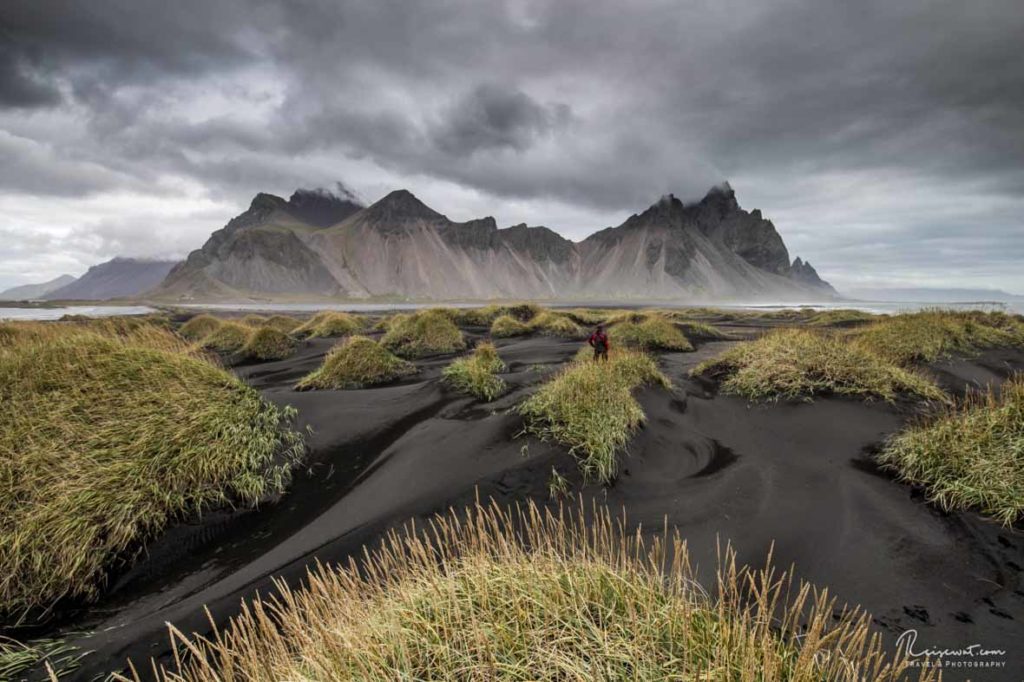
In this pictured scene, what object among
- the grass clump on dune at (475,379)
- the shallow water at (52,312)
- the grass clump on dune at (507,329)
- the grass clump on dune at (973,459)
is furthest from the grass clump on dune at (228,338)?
the shallow water at (52,312)

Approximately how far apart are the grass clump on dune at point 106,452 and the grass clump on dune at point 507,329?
2255 centimetres

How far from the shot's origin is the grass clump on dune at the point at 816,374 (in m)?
11.4

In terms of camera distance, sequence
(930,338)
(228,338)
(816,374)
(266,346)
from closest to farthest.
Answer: (816,374), (930,338), (266,346), (228,338)

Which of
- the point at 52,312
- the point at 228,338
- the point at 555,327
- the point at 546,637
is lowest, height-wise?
the point at 546,637

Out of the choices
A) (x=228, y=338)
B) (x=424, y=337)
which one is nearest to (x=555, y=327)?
(x=424, y=337)

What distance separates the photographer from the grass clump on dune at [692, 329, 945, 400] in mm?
11430

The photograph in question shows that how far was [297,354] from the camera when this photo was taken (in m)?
23.2

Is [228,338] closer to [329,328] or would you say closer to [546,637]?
[329,328]

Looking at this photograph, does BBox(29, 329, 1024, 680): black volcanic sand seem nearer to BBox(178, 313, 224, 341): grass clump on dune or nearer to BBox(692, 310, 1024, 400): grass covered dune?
BBox(692, 310, 1024, 400): grass covered dune

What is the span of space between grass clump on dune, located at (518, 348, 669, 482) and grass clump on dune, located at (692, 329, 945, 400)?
3933 millimetres

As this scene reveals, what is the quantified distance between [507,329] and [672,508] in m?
25.0

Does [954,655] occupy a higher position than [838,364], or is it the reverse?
[838,364]

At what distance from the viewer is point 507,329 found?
32312mm

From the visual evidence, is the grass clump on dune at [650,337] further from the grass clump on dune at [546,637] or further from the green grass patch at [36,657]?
the green grass patch at [36,657]
